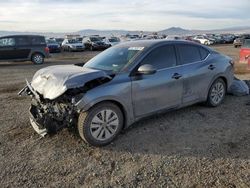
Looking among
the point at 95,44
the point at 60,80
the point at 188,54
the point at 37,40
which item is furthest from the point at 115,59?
the point at 95,44

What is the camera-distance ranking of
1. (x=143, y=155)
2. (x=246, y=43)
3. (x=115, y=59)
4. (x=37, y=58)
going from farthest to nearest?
(x=37, y=58) < (x=246, y=43) < (x=115, y=59) < (x=143, y=155)

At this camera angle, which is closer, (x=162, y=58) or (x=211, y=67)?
(x=162, y=58)

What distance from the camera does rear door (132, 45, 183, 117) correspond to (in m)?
5.23

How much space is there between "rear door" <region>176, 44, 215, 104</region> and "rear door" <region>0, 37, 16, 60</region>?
14.1 metres

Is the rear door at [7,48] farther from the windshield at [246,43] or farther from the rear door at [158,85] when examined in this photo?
the rear door at [158,85]

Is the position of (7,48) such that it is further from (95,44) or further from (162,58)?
(95,44)

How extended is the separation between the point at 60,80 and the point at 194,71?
2709mm

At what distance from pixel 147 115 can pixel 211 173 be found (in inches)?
66.7

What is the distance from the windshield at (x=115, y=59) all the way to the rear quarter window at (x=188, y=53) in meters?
0.92

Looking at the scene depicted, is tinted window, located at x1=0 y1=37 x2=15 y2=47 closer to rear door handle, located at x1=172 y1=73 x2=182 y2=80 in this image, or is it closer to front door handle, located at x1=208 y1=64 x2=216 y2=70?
front door handle, located at x1=208 y1=64 x2=216 y2=70

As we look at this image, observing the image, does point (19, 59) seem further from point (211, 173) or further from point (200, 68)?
point (211, 173)

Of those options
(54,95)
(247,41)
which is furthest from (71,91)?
(247,41)

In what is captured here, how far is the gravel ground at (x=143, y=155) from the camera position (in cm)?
395

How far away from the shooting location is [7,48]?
59.2 feet
